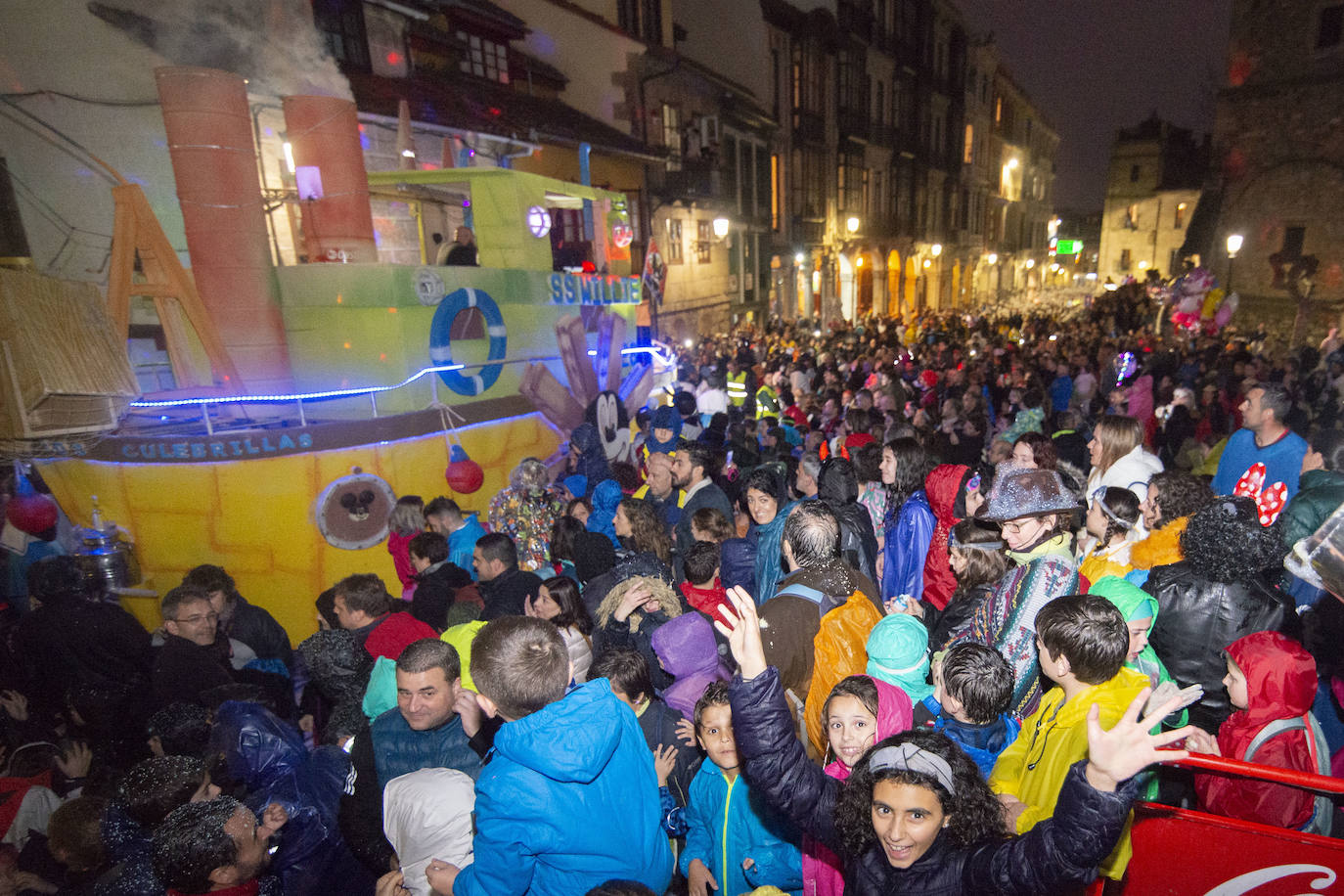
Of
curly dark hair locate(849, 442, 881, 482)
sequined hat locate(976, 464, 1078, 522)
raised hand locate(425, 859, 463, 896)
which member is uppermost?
sequined hat locate(976, 464, 1078, 522)

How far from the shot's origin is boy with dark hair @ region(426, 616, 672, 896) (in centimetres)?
201

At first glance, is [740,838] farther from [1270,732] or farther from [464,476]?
[464,476]

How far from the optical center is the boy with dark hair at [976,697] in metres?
2.43

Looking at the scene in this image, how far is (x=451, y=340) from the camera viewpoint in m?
8.11

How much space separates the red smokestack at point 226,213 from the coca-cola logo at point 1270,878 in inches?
332

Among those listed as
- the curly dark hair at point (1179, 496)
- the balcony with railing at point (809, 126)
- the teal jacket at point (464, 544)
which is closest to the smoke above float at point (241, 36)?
the teal jacket at point (464, 544)

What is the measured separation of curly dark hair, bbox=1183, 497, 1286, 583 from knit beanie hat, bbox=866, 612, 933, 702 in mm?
1397

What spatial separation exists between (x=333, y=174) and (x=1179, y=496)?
8518 mm

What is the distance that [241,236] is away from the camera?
6852 millimetres

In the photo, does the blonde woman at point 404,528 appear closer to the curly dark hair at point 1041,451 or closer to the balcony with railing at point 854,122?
the curly dark hair at point 1041,451

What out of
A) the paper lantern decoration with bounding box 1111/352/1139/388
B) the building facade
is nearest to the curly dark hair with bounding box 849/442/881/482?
Answer: the paper lantern decoration with bounding box 1111/352/1139/388

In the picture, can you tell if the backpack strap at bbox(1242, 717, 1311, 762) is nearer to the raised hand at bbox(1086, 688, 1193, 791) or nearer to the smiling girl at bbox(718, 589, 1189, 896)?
the smiling girl at bbox(718, 589, 1189, 896)

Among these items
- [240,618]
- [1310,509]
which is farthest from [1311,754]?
[240,618]

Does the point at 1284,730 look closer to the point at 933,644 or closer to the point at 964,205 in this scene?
the point at 933,644
